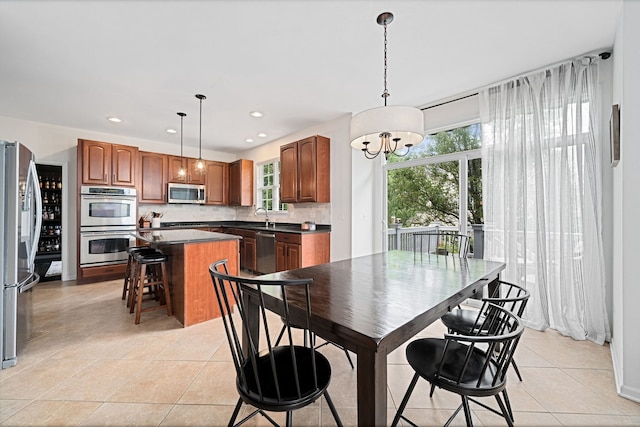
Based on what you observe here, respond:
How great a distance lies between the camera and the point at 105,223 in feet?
14.7

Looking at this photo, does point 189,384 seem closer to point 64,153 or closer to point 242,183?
point 242,183

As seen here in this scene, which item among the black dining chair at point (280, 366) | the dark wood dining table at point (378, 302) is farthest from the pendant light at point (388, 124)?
the black dining chair at point (280, 366)

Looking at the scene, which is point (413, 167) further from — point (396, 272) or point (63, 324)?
point (63, 324)

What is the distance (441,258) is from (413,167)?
1.81 meters

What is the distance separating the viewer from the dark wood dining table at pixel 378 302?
3.21 ft

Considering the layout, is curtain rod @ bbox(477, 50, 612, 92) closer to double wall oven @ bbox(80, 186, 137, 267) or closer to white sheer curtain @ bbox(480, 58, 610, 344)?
white sheer curtain @ bbox(480, 58, 610, 344)

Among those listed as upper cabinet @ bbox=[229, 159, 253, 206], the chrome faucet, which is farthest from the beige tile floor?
upper cabinet @ bbox=[229, 159, 253, 206]

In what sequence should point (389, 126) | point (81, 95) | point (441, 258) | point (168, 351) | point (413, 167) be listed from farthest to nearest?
point (413, 167)
point (81, 95)
point (441, 258)
point (168, 351)
point (389, 126)

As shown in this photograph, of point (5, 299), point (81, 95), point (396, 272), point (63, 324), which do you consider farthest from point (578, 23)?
point (63, 324)

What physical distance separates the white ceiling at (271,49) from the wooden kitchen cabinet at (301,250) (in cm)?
187

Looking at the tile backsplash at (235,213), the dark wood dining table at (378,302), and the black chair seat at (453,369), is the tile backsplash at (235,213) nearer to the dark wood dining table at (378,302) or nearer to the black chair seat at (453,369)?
the dark wood dining table at (378,302)

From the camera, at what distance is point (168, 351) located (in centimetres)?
230

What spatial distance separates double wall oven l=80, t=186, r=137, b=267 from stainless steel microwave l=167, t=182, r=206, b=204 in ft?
2.39

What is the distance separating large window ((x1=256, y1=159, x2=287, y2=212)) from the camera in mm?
5664
